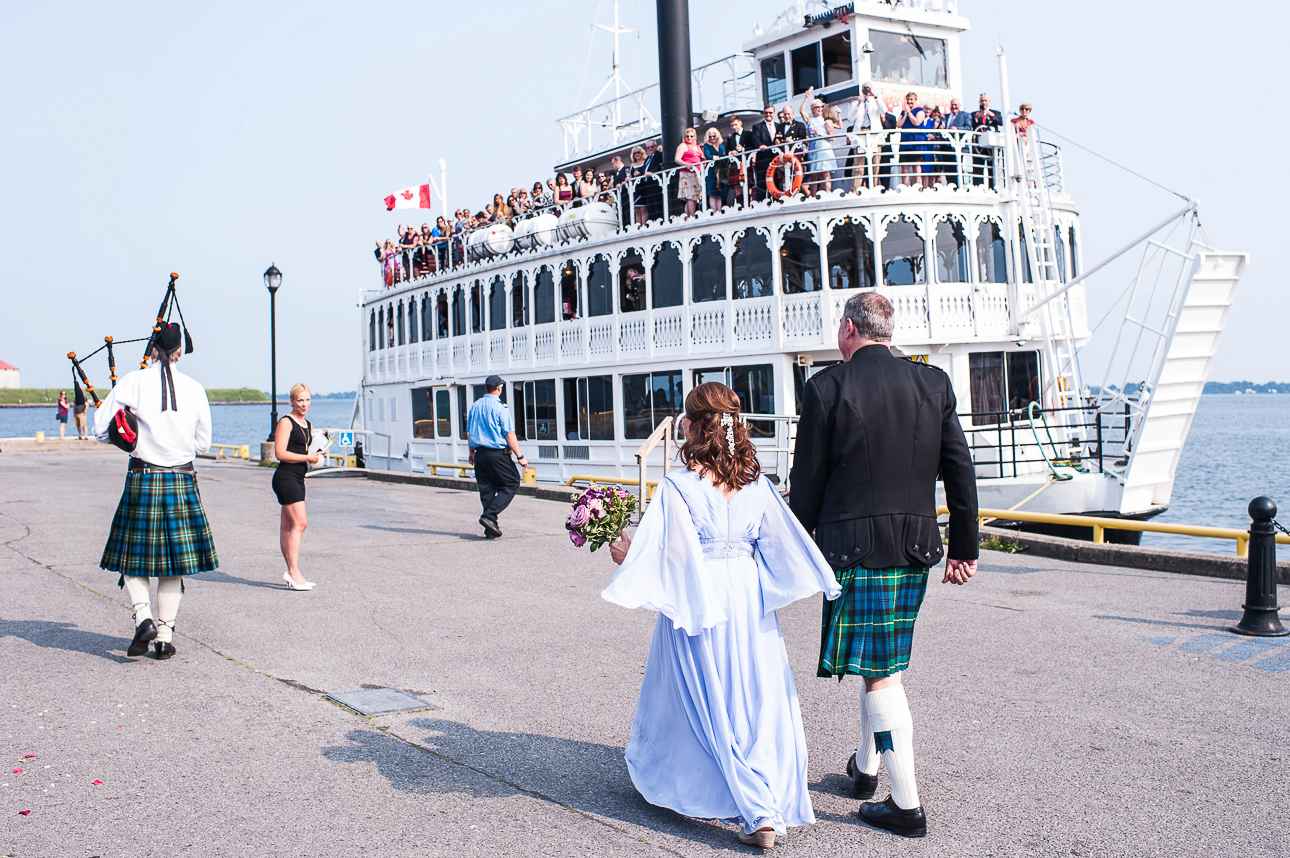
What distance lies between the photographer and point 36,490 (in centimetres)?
1919

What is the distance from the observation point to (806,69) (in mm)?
21359

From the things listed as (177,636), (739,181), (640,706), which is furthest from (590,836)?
(739,181)

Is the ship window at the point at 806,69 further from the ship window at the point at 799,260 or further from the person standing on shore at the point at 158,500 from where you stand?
the person standing on shore at the point at 158,500

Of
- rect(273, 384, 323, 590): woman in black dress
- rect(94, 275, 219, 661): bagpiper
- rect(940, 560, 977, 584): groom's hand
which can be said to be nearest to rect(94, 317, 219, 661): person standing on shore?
rect(94, 275, 219, 661): bagpiper

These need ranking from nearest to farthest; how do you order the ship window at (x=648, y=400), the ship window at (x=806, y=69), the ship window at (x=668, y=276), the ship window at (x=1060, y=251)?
the ship window at (x=1060, y=251)
the ship window at (x=648, y=400)
the ship window at (x=668, y=276)
the ship window at (x=806, y=69)

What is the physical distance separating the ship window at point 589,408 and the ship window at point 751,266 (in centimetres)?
361

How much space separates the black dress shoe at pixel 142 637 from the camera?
6477 millimetres

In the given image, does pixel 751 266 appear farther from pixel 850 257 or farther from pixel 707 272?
pixel 850 257

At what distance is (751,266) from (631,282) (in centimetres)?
292

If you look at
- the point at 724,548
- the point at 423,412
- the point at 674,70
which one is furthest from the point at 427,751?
the point at 423,412

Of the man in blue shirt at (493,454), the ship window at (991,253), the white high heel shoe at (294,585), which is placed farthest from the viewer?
the ship window at (991,253)

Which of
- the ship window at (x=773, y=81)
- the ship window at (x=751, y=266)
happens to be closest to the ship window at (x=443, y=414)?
the ship window at (x=751, y=266)

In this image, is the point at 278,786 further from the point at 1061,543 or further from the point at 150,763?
Result: the point at 1061,543

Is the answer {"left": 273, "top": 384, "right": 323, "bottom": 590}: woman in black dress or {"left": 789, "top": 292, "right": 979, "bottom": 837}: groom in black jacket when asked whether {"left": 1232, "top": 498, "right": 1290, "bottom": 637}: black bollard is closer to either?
{"left": 789, "top": 292, "right": 979, "bottom": 837}: groom in black jacket
